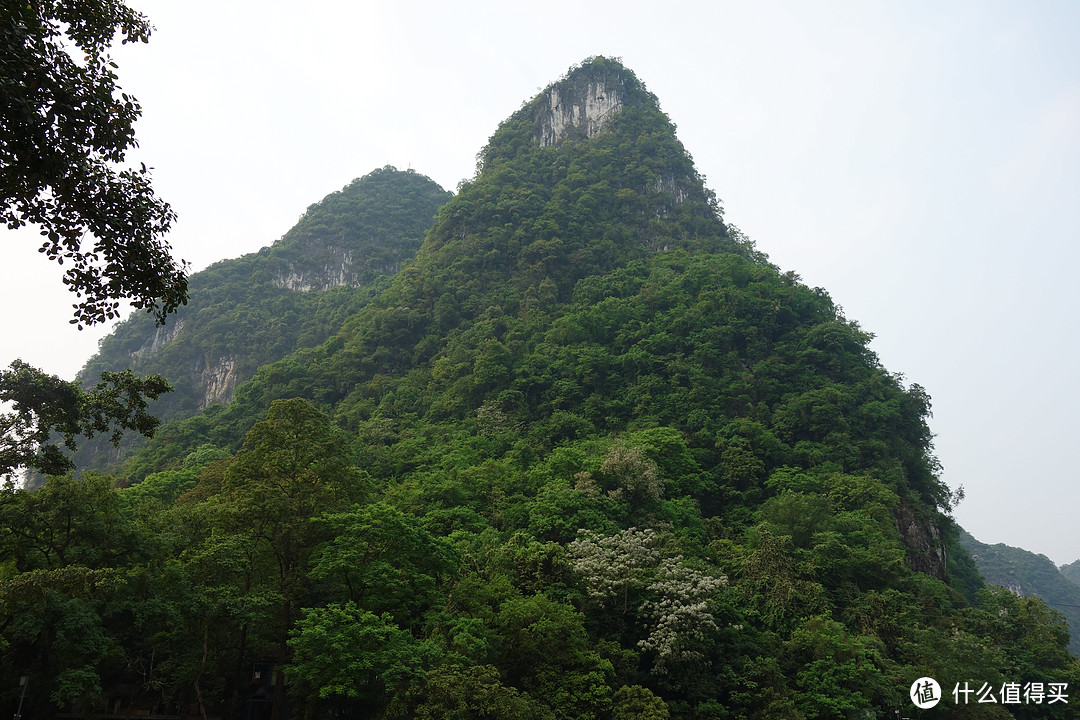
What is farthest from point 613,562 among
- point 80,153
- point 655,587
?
point 80,153

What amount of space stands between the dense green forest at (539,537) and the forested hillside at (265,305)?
18.0m

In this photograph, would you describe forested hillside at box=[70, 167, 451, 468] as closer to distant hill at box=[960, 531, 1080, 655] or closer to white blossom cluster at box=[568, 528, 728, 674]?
white blossom cluster at box=[568, 528, 728, 674]

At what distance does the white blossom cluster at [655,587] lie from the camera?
1702cm

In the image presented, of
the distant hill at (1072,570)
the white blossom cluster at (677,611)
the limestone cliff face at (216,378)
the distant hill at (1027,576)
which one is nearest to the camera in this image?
the white blossom cluster at (677,611)

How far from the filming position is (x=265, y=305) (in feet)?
221

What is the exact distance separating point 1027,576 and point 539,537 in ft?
259

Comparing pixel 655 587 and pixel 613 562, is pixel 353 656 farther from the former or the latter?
pixel 655 587

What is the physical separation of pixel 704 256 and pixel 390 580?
42.0 meters

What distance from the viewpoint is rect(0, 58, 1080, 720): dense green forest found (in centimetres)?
1310

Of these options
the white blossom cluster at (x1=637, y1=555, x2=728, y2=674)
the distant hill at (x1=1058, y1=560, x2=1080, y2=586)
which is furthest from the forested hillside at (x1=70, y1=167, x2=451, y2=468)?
the distant hill at (x1=1058, y1=560, x2=1080, y2=586)

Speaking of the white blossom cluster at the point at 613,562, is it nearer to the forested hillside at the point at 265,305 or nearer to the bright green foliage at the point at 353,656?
the bright green foliage at the point at 353,656

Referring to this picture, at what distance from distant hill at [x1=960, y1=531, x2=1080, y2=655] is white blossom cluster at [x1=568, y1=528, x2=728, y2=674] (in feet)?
218

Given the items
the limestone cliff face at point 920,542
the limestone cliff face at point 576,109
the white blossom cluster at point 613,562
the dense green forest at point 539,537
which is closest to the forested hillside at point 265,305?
the dense green forest at point 539,537

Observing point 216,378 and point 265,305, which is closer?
point 216,378
